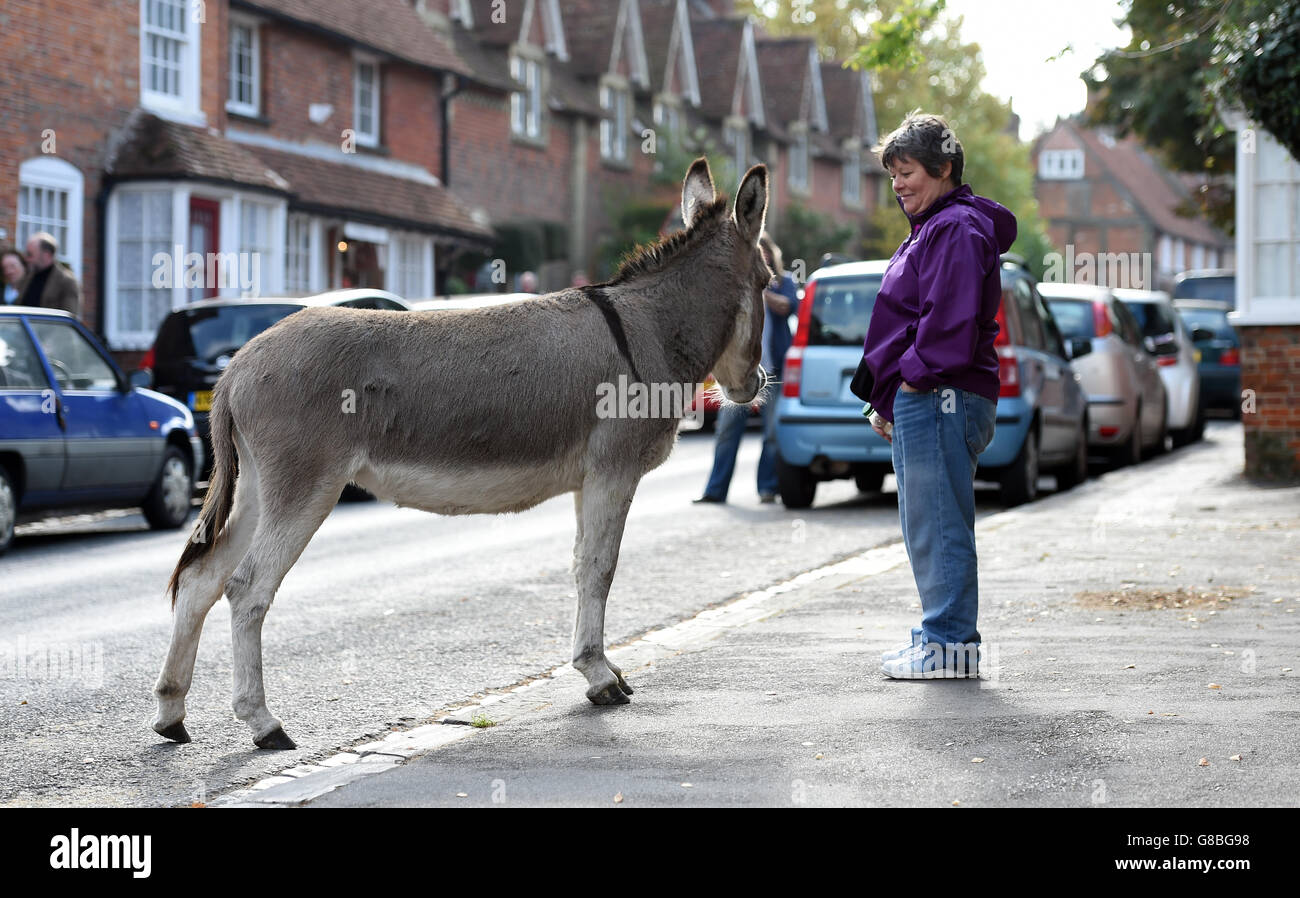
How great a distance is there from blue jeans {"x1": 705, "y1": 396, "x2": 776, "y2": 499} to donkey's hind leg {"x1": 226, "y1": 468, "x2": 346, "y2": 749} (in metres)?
9.37

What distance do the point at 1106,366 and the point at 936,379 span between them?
39.3ft

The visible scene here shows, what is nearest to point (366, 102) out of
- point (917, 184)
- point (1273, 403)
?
point (1273, 403)

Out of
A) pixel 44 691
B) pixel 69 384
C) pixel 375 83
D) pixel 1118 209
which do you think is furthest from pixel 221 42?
pixel 1118 209

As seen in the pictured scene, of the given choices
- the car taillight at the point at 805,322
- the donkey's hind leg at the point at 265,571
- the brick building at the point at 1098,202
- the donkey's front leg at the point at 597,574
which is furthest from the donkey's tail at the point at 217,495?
the brick building at the point at 1098,202

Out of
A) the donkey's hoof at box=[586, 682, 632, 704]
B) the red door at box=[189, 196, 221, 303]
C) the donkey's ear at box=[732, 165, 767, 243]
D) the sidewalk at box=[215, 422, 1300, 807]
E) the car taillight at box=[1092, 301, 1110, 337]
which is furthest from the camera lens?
the red door at box=[189, 196, 221, 303]

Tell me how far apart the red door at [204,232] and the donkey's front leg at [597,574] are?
2047 cm

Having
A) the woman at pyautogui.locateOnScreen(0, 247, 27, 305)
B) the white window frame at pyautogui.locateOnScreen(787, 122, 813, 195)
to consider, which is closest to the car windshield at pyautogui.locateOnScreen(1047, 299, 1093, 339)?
the woman at pyautogui.locateOnScreen(0, 247, 27, 305)

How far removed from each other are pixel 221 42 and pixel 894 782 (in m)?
23.9

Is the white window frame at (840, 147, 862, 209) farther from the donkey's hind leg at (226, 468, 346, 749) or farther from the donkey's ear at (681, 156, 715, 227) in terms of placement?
the donkey's hind leg at (226, 468, 346, 749)

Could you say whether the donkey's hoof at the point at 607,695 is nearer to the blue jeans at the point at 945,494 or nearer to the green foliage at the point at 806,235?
the blue jeans at the point at 945,494

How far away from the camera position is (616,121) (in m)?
44.3

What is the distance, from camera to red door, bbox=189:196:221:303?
2597cm

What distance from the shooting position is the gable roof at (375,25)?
2917 centimetres
